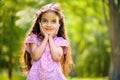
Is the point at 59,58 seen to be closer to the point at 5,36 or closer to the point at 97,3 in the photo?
the point at 5,36

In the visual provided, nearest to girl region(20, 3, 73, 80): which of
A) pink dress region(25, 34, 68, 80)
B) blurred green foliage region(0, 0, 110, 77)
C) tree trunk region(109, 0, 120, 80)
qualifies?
pink dress region(25, 34, 68, 80)

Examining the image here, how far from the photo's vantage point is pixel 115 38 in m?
14.1

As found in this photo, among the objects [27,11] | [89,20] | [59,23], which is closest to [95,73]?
[89,20]

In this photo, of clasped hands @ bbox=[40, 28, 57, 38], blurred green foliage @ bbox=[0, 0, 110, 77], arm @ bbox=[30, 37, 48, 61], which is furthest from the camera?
blurred green foliage @ bbox=[0, 0, 110, 77]

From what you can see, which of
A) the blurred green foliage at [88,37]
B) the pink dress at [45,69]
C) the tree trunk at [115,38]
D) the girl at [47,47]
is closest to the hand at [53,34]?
the girl at [47,47]

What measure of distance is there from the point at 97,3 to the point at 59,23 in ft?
46.4

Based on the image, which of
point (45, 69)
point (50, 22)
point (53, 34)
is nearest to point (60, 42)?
point (53, 34)

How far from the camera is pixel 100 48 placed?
1061 inches

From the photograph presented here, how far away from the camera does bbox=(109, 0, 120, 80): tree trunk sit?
13945mm

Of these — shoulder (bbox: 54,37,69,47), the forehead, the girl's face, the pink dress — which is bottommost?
the pink dress

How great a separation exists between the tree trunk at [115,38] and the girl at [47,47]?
349 inches

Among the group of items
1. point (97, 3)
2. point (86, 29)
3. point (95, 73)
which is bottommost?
point (95, 73)

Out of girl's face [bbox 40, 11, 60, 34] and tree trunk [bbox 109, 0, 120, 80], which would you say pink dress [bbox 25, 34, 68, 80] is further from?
tree trunk [bbox 109, 0, 120, 80]

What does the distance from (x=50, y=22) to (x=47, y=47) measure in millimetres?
273
